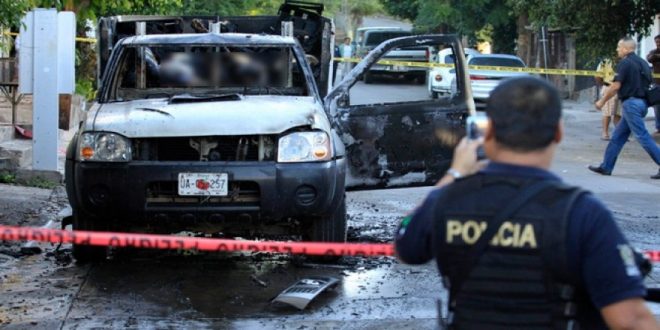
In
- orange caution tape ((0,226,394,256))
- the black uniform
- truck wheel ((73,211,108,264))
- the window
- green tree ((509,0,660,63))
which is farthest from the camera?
the window

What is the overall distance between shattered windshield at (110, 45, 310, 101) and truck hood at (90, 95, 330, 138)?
92cm

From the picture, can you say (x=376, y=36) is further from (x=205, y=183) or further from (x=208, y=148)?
(x=205, y=183)

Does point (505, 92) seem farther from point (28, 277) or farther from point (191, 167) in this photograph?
point (28, 277)

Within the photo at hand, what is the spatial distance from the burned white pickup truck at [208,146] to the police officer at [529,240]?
13.3 feet

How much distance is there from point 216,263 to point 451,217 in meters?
4.93

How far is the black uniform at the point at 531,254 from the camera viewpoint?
2.54m

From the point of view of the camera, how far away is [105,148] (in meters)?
6.71

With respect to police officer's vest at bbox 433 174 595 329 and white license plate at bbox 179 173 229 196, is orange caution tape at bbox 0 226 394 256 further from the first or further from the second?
white license plate at bbox 179 173 229 196

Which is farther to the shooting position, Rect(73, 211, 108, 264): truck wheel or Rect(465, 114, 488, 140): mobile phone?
Rect(73, 211, 108, 264): truck wheel

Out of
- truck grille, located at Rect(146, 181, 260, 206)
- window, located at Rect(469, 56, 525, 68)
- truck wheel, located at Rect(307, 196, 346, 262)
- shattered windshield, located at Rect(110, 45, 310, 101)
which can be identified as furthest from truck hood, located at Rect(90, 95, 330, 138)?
window, located at Rect(469, 56, 525, 68)

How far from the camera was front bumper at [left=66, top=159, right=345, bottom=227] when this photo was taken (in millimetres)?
6605

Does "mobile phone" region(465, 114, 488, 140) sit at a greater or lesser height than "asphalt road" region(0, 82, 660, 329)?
greater

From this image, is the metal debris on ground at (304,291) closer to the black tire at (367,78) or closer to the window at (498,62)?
the black tire at (367,78)

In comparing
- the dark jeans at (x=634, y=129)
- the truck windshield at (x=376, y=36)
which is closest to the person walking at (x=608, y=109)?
the dark jeans at (x=634, y=129)
